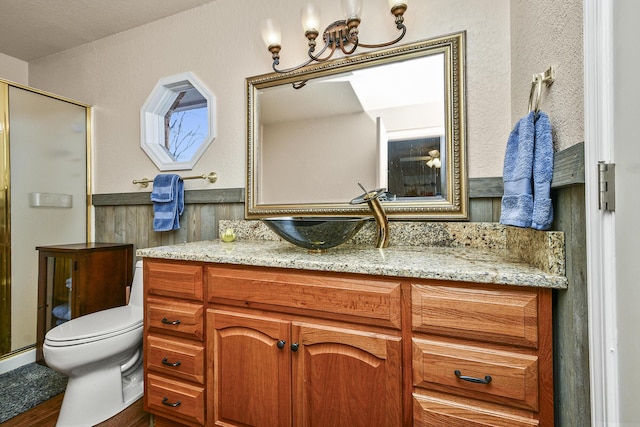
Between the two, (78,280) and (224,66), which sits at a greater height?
(224,66)

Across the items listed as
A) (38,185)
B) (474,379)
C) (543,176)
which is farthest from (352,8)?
(38,185)

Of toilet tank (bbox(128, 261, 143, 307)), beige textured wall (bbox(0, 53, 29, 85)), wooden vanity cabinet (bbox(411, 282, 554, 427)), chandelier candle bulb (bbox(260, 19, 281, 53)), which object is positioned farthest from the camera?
beige textured wall (bbox(0, 53, 29, 85))

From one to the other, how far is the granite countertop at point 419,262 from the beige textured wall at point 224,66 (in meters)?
0.44

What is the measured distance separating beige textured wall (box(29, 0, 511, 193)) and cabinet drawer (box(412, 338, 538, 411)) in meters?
0.83

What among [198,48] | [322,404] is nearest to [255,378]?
[322,404]

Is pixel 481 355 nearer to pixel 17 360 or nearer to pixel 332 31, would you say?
pixel 332 31

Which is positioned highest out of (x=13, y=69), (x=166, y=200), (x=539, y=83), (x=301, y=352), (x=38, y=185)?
(x=13, y=69)

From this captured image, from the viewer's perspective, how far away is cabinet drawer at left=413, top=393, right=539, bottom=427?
84 cm

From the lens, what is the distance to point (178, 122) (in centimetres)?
Answer: 213

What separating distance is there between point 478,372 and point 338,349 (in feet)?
1.43

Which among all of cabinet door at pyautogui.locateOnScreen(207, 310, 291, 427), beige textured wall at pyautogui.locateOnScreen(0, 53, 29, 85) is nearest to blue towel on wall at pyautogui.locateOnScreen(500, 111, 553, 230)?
cabinet door at pyautogui.locateOnScreen(207, 310, 291, 427)

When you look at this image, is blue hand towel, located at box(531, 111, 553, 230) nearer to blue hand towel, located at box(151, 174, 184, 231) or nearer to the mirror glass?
the mirror glass

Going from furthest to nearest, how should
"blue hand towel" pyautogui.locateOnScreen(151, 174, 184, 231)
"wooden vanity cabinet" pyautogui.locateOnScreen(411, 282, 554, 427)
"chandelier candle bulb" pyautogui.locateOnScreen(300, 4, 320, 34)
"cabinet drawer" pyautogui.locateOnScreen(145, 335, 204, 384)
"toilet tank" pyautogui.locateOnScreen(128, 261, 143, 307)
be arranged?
1. "blue hand towel" pyautogui.locateOnScreen(151, 174, 184, 231)
2. "toilet tank" pyautogui.locateOnScreen(128, 261, 143, 307)
3. "chandelier candle bulb" pyautogui.locateOnScreen(300, 4, 320, 34)
4. "cabinet drawer" pyautogui.locateOnScreen(145, 335, 204, 384)
5. "wooden vanity cabinet" pyautogui.locateOnScreen(411, 282, 554, 427)

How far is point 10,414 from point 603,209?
102 inches
